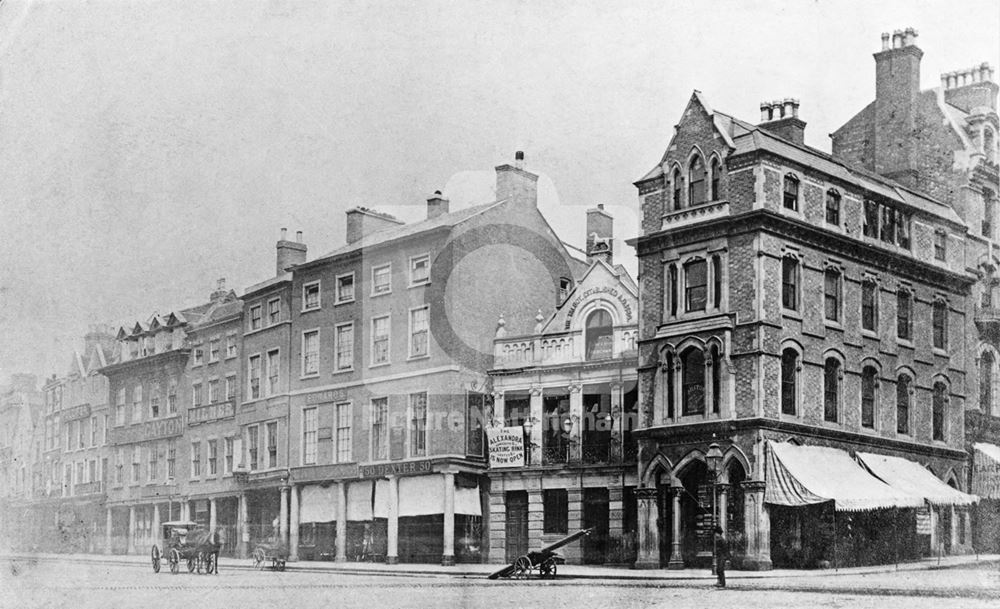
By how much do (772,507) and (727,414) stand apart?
1.55m

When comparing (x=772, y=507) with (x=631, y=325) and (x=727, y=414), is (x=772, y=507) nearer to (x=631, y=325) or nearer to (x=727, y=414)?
(x=727, y=414)

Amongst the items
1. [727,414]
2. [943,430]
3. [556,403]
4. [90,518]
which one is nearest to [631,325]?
[556,403]

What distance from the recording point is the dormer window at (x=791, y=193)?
2036 cm

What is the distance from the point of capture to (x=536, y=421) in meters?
24.5

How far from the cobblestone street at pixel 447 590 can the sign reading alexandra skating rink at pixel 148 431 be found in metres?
2.55

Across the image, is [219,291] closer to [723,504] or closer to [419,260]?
[419,260]

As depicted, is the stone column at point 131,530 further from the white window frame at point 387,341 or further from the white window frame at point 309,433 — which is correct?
the white window frame at point 387,341

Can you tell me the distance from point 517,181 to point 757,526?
6.36 metres

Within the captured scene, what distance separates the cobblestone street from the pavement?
0.62ft

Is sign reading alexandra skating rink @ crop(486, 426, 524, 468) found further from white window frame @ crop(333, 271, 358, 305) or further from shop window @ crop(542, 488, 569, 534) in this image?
white window frame @ crop(333, 271, 358, 305)

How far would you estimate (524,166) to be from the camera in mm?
17797

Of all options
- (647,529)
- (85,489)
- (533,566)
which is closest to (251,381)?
(85,489)

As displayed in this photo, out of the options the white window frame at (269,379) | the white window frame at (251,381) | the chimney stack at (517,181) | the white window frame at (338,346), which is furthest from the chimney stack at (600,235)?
the white window frame at (251,381)

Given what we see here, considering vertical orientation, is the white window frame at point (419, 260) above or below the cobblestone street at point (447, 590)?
above
